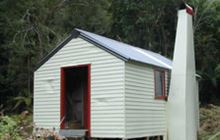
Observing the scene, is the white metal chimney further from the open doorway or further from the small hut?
the open doorway

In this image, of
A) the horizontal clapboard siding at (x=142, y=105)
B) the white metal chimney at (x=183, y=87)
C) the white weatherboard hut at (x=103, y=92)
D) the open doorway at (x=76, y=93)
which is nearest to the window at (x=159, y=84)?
the white weatherboard hut at (x=103, y=92)

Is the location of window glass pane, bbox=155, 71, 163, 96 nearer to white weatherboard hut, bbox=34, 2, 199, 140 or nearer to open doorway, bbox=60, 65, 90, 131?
white weatherboard hut, bbox=34, 2, 199, 140

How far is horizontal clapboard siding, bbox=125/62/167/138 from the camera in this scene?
10291mm

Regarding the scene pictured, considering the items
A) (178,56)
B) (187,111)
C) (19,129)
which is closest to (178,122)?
(187,111)

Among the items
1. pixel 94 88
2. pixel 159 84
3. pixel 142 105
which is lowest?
pixel 142 105

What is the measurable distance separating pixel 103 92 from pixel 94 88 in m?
0.37

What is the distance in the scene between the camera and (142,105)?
1110 centimetres

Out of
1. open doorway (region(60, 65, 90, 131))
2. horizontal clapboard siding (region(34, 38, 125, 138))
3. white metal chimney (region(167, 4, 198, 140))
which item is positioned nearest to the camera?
horizontal clapboard siding (region(34, 38, 125, 138))

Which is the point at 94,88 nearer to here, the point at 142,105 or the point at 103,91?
the point at 103,91

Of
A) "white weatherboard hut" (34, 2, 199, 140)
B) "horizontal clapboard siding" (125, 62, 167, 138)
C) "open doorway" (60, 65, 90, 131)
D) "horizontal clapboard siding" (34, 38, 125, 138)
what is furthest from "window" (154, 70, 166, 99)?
"open doorway" (60, 65, 90, 131)

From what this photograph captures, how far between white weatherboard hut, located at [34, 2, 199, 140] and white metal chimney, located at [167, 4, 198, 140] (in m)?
0.11

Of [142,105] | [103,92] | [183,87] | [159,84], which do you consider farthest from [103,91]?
[159,84]

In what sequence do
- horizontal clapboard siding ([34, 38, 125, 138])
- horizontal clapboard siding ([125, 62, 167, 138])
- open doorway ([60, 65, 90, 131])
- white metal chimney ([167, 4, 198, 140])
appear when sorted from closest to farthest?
1. horizontal clapboard siding ([34, 38, 125, 138])
2. horizontal clapboard siding ([125, 62, 167, 138])
3. white metal chimney ([167, 4, 198, 140])
4. open doorway ([60, 65, 90, 131])

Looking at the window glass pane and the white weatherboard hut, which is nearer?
the white weatherboard hut
